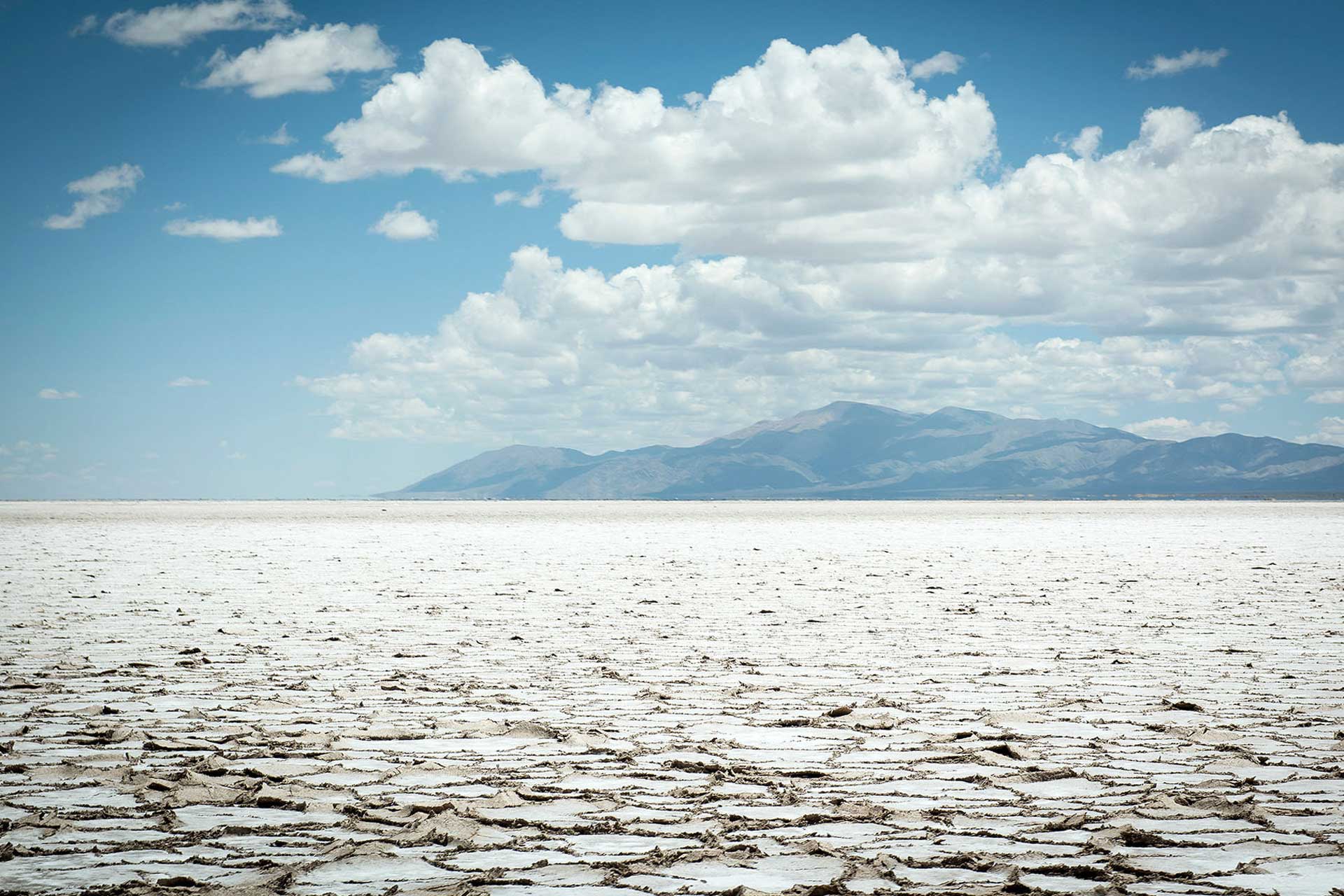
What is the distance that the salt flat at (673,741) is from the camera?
3957 mm

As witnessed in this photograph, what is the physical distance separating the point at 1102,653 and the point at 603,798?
585cm

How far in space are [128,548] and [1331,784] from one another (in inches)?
1041

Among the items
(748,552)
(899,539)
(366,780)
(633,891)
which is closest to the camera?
(633,891)

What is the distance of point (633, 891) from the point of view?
3.67 meters

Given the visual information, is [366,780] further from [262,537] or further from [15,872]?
[262,537]

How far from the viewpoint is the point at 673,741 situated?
19.8ft

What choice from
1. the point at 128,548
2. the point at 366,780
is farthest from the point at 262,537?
the point at 366,780

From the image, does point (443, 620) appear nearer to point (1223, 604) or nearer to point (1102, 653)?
point (1102, 653)

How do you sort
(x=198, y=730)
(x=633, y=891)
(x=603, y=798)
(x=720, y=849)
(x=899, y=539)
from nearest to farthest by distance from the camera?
(x=633, y=891) → (x=720, y=849) → (x=603, y=798) → (x=198, y=730) → (x=899, y=539)

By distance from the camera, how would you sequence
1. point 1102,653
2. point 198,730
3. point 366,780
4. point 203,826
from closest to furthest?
point 203,826 → point 366,780 → point 198,730 → point 1102,653

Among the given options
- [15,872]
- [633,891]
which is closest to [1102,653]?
[633,891]

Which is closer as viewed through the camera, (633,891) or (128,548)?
(633,891)

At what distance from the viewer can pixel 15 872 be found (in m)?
3.82

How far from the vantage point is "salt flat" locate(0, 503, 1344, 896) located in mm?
3957
